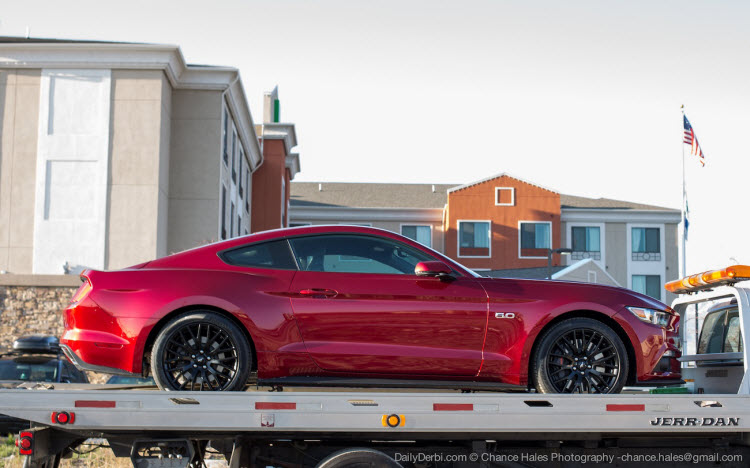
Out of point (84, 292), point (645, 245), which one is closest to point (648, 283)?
point (645, 245)

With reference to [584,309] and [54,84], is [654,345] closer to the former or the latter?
[584,309]

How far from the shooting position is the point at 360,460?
228 inches

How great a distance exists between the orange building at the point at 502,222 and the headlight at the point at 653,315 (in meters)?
46.3

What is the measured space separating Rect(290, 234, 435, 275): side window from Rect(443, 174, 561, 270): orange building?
46.5m

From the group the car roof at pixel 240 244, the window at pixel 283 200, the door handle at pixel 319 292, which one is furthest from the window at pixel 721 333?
the window at pixel 283 200

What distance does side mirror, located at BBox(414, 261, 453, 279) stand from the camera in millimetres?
6008

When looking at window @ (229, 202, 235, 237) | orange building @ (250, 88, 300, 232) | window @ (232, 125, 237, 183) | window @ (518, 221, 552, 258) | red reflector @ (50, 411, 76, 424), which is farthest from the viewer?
window @ (518, 221, 552, 258)

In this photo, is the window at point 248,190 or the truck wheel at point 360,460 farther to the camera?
the window at point 248,190

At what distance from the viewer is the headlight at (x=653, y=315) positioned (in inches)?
249

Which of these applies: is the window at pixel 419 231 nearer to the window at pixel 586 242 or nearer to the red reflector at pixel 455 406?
the window at pixel 586 242

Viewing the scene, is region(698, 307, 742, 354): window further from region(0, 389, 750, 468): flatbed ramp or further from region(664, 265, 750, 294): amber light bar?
region(0, 389, 750, 468): flatbed ramp

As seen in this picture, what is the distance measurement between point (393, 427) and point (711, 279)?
2826 millimetres

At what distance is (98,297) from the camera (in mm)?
5984

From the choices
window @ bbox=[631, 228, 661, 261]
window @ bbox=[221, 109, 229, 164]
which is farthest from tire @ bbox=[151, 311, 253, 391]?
window @ bbox=[631, 228, 661, 261]
